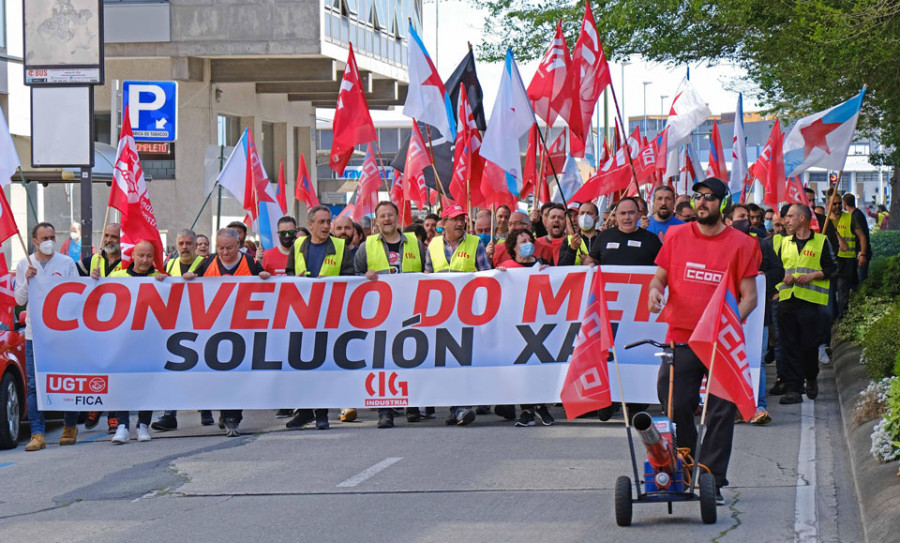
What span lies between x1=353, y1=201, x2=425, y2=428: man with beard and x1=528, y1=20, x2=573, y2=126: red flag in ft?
11.5

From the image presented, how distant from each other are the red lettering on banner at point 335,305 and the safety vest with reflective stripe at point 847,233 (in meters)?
9.16

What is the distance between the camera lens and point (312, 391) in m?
12.7

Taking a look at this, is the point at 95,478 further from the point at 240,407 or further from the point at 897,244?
the point at 897,244

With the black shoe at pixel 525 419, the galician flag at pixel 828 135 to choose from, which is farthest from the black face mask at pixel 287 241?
the galician flag at pixel 828 135

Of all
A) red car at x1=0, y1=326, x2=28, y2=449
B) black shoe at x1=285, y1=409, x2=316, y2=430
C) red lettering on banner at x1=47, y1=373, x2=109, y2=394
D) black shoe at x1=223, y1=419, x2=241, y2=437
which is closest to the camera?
red car at x1=0, y1=326, x2=28, y2=449

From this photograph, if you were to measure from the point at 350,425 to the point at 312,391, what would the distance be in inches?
21.4

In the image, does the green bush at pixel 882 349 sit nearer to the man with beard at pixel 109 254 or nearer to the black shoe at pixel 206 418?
the black shoe at pixel 206 418

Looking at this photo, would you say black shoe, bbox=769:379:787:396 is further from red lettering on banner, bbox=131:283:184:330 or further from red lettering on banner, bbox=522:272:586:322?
red lettering on banner, bbox=131:283:184:330

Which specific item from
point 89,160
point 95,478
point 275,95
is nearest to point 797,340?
point 95,478

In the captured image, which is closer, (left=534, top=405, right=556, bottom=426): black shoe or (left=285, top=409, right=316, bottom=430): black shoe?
(left=534, top=405, right=556, bottom=426): black shoe

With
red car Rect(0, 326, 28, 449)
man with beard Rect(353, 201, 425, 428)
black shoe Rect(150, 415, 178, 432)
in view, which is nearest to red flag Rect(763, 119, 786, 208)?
man with beard Rect(353, 201, 425, 428)

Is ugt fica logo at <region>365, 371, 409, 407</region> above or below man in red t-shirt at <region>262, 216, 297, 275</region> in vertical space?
below

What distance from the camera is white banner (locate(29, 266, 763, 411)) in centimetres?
1259

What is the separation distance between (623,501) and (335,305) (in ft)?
18.8
